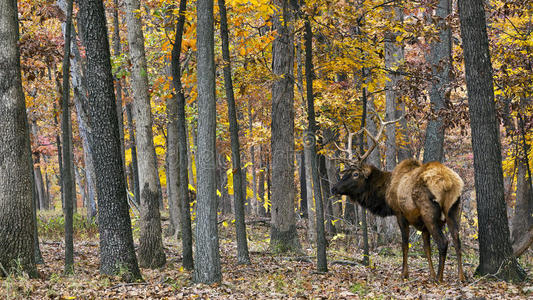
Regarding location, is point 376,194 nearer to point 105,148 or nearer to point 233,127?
point 233,127

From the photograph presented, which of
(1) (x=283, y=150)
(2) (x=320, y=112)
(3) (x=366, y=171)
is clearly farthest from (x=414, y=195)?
(2) (x=320, y=112)

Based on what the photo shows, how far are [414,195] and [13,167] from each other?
7283mm

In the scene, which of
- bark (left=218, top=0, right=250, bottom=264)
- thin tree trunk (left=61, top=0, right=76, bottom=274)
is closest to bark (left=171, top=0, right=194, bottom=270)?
bark (left=218, top=0, right=250, bottom=264)

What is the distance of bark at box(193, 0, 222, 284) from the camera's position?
8.43m

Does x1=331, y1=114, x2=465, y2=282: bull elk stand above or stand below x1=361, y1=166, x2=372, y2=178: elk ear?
below

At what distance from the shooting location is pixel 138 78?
11219 millimetres

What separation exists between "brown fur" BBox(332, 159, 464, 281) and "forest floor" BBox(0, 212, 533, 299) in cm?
90

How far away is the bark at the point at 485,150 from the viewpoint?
877 cm

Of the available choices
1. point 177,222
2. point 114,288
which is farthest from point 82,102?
point 114,288

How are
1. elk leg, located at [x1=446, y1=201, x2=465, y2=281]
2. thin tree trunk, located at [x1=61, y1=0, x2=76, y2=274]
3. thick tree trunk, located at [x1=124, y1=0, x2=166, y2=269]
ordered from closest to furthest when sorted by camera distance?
elk leg, located at [x1=446, y1=201, x2=465, y2=281]
thin tree trunk, located at [x1=61, y1=0, x2=76, y2=274]
thick tree trunk, located at [x1=124, y1=0, x2=166, y2=269]

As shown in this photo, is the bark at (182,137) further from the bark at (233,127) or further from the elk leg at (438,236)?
the elk leg at (438,236)

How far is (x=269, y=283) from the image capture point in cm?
928

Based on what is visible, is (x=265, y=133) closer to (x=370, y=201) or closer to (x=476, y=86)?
(x=370, y=201)

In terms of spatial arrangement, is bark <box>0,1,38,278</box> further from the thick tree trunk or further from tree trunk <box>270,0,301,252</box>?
tree trunk <box>270,0,301,252</box>
